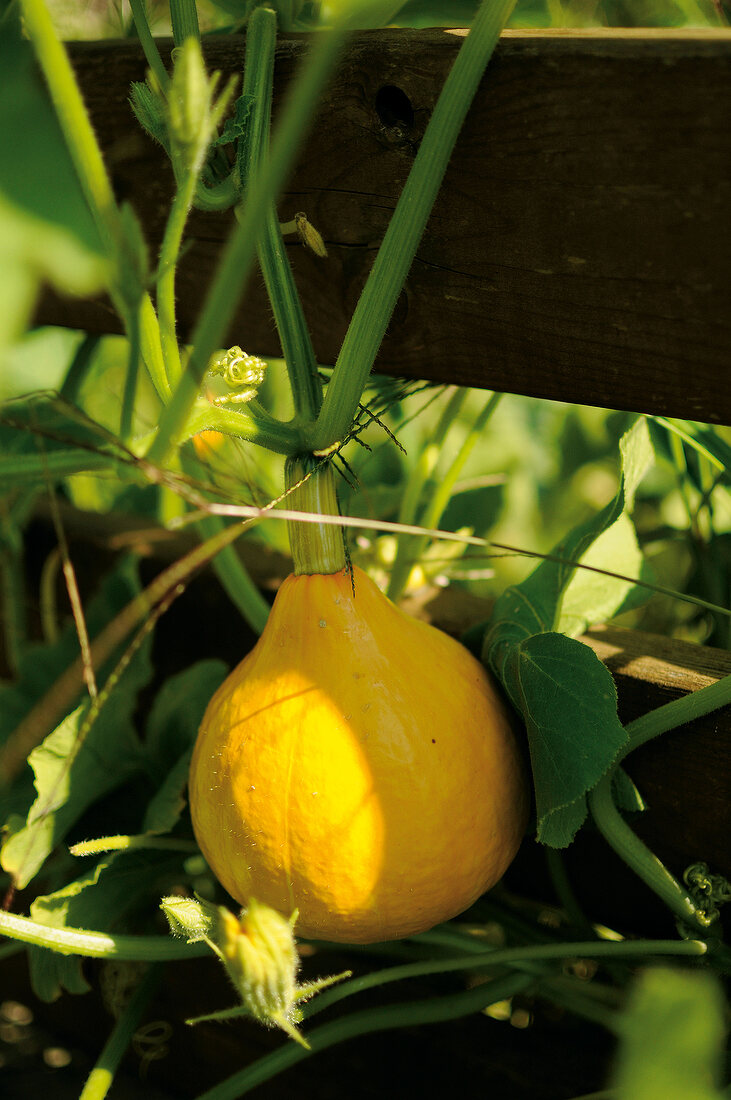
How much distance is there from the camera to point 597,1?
76cm

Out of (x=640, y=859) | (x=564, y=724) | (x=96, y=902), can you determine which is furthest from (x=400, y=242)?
(x=96, y=902)

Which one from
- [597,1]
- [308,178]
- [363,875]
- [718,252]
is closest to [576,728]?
[363,875]

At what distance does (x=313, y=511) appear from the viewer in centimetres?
51

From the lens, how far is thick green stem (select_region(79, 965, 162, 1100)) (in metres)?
0.59

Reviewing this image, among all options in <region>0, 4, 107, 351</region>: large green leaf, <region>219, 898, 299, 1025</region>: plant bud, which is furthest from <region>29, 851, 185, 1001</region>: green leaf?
<region>0, 4, 107, 351</region>: large green leaf

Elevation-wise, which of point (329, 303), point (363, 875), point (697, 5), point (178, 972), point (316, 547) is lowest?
point (178, 972)

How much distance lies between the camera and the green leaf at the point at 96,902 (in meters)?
0.61

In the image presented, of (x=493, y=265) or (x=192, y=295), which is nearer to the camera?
(x=493, y=265)

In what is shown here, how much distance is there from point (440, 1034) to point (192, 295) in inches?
24.6

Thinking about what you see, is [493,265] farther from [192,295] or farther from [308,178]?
[192,295]

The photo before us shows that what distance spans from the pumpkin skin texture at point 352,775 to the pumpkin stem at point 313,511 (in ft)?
0.03

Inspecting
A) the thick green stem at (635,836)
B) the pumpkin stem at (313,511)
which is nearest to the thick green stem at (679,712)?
the thick green stem at (635,836)

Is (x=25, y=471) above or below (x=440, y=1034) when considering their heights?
above

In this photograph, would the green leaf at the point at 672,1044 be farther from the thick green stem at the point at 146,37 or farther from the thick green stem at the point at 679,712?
the thick green stem at the point at 146,37
